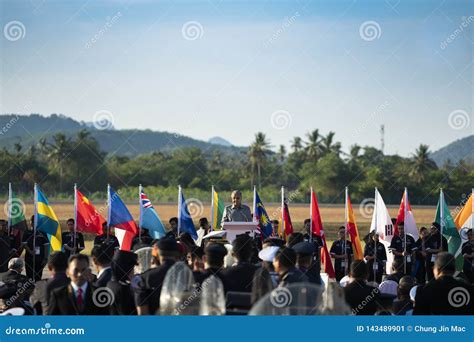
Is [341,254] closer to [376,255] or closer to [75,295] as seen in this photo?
[376,255]

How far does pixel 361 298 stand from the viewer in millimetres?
8758

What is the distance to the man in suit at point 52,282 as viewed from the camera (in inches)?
338

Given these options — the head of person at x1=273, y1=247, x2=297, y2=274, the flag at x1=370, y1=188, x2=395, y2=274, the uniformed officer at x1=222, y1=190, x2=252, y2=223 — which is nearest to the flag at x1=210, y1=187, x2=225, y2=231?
the flag at x1=370, y1=188, x2=395, y2=274

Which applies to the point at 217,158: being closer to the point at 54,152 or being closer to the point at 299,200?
the point at 54,152

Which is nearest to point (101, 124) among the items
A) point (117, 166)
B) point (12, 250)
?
point (12, 250)

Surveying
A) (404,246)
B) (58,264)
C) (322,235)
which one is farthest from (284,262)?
(322,235)

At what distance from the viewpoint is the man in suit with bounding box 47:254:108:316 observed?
25.8 ft

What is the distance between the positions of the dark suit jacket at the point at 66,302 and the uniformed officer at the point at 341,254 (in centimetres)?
1048

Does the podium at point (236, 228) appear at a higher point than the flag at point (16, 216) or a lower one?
lower

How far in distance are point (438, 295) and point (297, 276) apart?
1.25 metres

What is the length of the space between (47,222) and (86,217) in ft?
2.41

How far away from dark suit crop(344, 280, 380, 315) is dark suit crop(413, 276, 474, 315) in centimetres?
66

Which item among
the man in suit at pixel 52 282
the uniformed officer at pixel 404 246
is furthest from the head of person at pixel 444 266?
the uniformed officer at pixel 404 246

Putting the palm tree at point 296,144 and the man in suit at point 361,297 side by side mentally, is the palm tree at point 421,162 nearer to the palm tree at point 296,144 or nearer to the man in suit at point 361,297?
the palm tree at point 296,144
